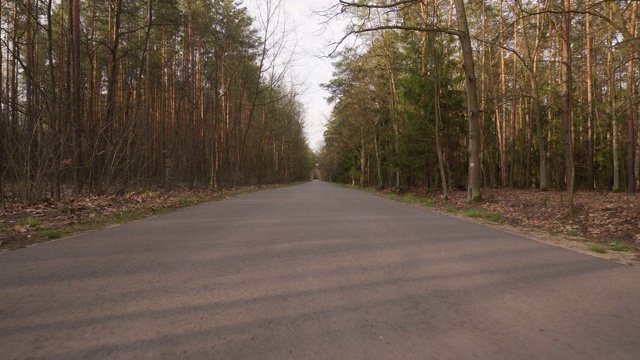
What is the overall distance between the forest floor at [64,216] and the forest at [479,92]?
9.43 m

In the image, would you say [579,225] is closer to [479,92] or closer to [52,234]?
[52,234]

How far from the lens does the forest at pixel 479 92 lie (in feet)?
58.0

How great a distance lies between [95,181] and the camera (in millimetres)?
16406

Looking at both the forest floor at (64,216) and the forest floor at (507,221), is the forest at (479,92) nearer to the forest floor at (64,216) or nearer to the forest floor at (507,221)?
the forest floor at (507,221)

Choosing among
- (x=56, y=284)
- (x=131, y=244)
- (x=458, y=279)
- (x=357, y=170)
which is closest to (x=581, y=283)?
(x=458, y=279)

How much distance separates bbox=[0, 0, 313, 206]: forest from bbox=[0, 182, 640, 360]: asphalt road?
20.2 feet

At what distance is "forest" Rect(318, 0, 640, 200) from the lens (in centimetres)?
1769

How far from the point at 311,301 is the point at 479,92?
31818 millimetres

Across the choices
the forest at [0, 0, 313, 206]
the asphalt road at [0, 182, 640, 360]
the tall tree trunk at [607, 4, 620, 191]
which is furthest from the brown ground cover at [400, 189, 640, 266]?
the forest at [0, 0, 313, 206]

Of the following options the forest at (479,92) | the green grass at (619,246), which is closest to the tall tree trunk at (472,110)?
the forest at (479,92)

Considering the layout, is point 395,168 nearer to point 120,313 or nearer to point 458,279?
point 458,279

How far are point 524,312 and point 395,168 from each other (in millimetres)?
23297

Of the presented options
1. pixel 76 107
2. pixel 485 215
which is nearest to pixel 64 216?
pixel 76 107

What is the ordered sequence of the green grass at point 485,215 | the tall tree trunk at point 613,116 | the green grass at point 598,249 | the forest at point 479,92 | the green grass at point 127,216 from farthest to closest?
the forest at point 479,92 → the tall tree trunk at point 613,116 → the green grass at point 485,215 → the green grass at point 127,216 → the green grass at point 598,249
